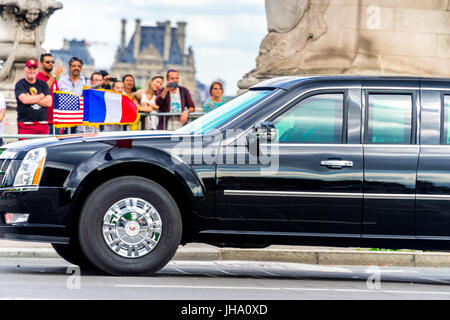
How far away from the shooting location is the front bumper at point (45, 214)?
8430 millimetres

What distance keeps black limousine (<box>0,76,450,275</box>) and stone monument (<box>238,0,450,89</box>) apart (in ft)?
23.5

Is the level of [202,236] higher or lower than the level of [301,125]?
lower

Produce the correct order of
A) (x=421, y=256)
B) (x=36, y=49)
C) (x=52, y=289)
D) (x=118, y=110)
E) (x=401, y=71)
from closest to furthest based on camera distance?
1. (x=52, y=289)
2. (x=421, y=256)
3. (x=118, y=110)
4. (x=401, y=71)
5. (x=36, y=49)

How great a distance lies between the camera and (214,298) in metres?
7.37

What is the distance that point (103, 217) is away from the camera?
27.6 feet

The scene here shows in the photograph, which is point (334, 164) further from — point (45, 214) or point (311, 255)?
point (311, 255)

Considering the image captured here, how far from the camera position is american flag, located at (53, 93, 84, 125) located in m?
14.2

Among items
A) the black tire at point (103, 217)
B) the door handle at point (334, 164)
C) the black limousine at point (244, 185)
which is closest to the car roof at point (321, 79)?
the black limousine at point (244, 185)

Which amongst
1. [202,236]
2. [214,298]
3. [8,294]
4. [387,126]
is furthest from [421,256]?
[8,294]

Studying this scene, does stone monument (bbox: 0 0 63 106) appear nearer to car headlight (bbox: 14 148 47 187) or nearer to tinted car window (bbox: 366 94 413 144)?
car headlight (bbox: 14 148 47 187)

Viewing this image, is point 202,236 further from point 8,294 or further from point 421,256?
point 421,256

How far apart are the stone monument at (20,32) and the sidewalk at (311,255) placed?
9.90 metres

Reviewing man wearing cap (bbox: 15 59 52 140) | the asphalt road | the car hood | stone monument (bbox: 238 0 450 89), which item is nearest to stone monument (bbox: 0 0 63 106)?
man wearing cap (bbox: 15 59 52 140)

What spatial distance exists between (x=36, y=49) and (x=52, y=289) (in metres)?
13.7
